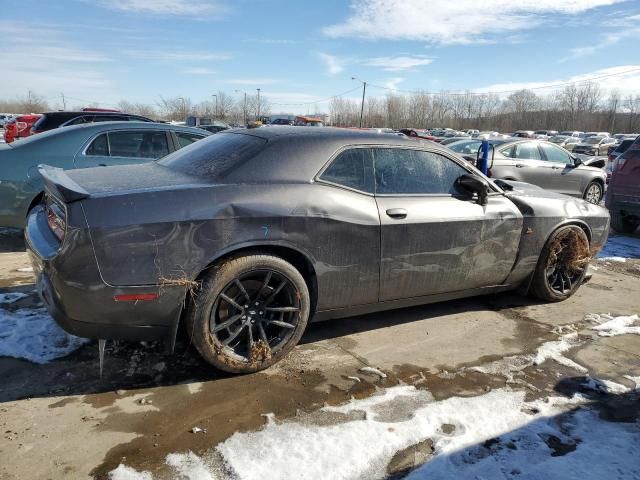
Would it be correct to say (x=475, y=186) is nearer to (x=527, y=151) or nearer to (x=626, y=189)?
(x=626, y=189)

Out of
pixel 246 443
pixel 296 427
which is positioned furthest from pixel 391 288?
pixel 246 443

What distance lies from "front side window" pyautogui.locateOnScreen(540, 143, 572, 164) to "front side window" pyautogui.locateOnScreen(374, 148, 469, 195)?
24.0ft

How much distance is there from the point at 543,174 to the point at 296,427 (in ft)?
30.1

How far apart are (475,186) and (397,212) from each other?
0.87m

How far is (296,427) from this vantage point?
262 cm

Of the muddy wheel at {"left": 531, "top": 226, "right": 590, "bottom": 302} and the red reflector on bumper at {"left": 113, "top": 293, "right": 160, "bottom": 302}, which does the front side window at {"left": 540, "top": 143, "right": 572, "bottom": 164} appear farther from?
the red reflector on bumper at {"left": 113, "top": 293, "right": 160, "bottom": 302}

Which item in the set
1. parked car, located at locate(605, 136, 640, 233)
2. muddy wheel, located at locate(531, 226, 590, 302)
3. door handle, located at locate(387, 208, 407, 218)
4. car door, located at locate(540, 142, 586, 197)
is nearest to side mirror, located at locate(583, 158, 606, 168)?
car door, located at locate(540, 142, 586, 197)

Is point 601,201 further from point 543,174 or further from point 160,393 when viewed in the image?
point 160,393

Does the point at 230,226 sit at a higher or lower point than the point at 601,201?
higher

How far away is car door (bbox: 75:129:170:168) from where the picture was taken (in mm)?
5910

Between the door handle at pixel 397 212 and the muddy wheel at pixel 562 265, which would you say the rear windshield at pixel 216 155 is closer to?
the door handle at pixel 397 212

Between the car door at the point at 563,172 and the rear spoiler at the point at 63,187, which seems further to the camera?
the car door at the point at 563,172

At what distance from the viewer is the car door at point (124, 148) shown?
5910mm

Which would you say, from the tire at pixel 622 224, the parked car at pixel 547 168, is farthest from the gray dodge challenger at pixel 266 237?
the parked car at pixel 547 168
